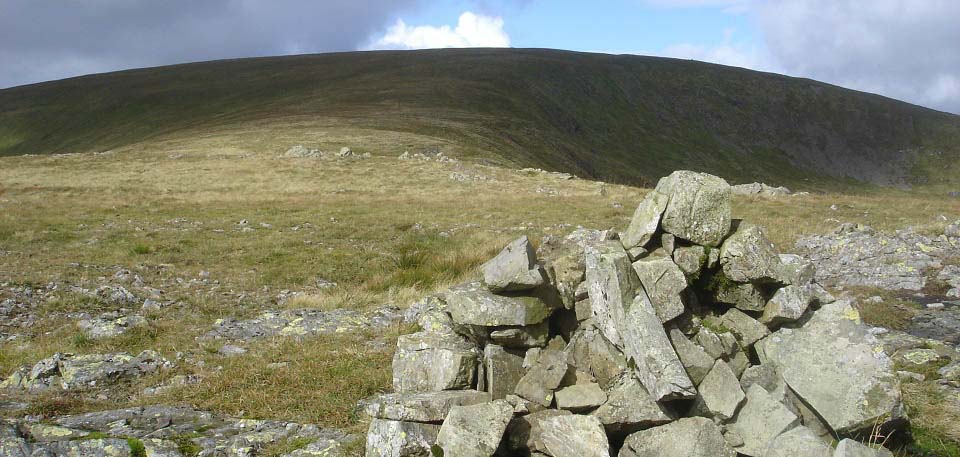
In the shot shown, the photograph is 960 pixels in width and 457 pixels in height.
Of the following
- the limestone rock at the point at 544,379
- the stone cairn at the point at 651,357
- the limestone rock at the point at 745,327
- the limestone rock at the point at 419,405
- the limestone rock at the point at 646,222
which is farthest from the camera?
the limestone rock at the point at 646,222

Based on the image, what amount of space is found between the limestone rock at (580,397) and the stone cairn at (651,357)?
2cm

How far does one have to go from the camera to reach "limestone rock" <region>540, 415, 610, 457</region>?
661 centimetres

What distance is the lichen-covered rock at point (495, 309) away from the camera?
28.1 ft

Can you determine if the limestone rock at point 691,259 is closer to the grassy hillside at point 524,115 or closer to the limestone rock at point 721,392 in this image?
the limestone rock at point 721,392

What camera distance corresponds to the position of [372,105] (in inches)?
3246

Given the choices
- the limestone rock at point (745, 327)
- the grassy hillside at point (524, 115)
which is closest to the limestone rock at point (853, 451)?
the limestone rock at point (745, 327)

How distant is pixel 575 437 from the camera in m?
6.73

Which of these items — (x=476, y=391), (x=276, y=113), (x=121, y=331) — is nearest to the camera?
(x=476, y=391)

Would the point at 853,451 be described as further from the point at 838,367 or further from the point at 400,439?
the point at 400,439

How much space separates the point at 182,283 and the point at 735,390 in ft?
53.5

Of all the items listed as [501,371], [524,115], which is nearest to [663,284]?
[501,371]

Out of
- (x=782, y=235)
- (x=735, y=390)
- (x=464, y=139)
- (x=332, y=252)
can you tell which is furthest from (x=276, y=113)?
(x=735, y=390)

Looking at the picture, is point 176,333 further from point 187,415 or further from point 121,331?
point 187,415

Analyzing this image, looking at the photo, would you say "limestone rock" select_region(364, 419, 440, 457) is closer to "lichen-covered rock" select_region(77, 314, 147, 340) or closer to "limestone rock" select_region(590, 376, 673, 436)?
"limestone rock" select_region(590, 376, 673, 436)
